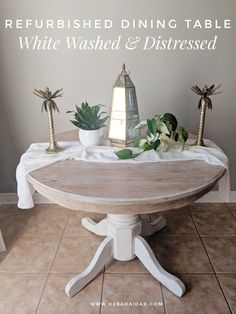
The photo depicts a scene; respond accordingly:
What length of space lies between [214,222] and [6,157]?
1599mm

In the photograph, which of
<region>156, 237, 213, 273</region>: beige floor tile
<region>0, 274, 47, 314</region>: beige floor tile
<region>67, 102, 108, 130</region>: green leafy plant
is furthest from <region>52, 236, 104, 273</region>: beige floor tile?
<region>67, 102, 108, 130</region>: green leafy plant

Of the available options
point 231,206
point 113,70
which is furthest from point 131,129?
point 231,206

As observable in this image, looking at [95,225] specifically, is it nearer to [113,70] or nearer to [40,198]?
[40,198]

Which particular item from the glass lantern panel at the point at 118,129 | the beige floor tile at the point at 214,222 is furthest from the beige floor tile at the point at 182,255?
the glass lantern panel at the point at 118,129

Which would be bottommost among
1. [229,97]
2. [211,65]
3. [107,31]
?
[229,97]

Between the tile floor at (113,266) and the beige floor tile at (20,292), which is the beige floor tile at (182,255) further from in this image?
the beige floor tile at (20,292)

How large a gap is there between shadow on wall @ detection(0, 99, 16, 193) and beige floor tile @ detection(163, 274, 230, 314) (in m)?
1.43

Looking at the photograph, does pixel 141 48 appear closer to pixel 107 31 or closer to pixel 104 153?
pixel 107 31

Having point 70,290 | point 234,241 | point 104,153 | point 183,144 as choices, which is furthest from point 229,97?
point 70,290

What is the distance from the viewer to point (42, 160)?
1385mm

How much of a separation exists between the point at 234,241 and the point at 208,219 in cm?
28

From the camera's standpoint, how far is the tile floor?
1.41 m

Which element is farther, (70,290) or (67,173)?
(70,290)

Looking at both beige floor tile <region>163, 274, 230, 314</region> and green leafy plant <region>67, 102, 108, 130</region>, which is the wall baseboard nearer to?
beige floor tile <region>163, 274, 230, 314</region>
